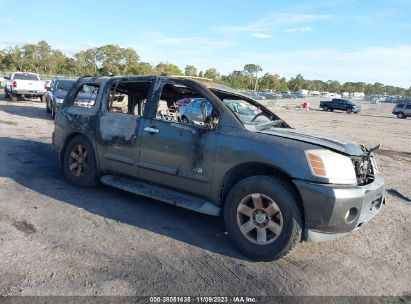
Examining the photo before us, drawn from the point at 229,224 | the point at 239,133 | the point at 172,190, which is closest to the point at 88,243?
the point at 172,190

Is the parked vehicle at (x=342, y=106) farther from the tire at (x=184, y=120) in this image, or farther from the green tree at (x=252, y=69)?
the green tree at (x=252, y=69)

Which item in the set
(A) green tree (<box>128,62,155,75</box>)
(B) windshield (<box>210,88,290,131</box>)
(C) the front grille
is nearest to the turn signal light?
(C) the front grille

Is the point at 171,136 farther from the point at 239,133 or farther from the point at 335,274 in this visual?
the point at 335,274

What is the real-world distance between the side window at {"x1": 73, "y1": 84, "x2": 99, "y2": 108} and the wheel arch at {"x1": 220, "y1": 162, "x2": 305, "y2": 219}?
8.62 feet

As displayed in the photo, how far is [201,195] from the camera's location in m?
4.41

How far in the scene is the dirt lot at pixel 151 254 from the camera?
3.29 m

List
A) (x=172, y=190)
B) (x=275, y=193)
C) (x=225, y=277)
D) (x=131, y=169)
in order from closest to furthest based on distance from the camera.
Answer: (x=225, y=277) → (x=275, y=193) → (x=172, y=190) → (x=131, y=169)

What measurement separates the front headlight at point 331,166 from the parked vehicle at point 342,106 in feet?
139

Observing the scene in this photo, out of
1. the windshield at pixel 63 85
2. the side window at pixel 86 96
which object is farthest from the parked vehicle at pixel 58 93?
the side window at pixel 86 96

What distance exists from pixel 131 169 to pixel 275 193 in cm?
212

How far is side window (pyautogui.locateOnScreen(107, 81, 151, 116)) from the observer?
5.39 metres

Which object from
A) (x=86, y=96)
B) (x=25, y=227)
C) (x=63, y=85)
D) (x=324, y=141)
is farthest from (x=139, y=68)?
(x=324, y=141)

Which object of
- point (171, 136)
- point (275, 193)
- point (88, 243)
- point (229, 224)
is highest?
point (171, 136)

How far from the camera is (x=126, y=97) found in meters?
5.59
